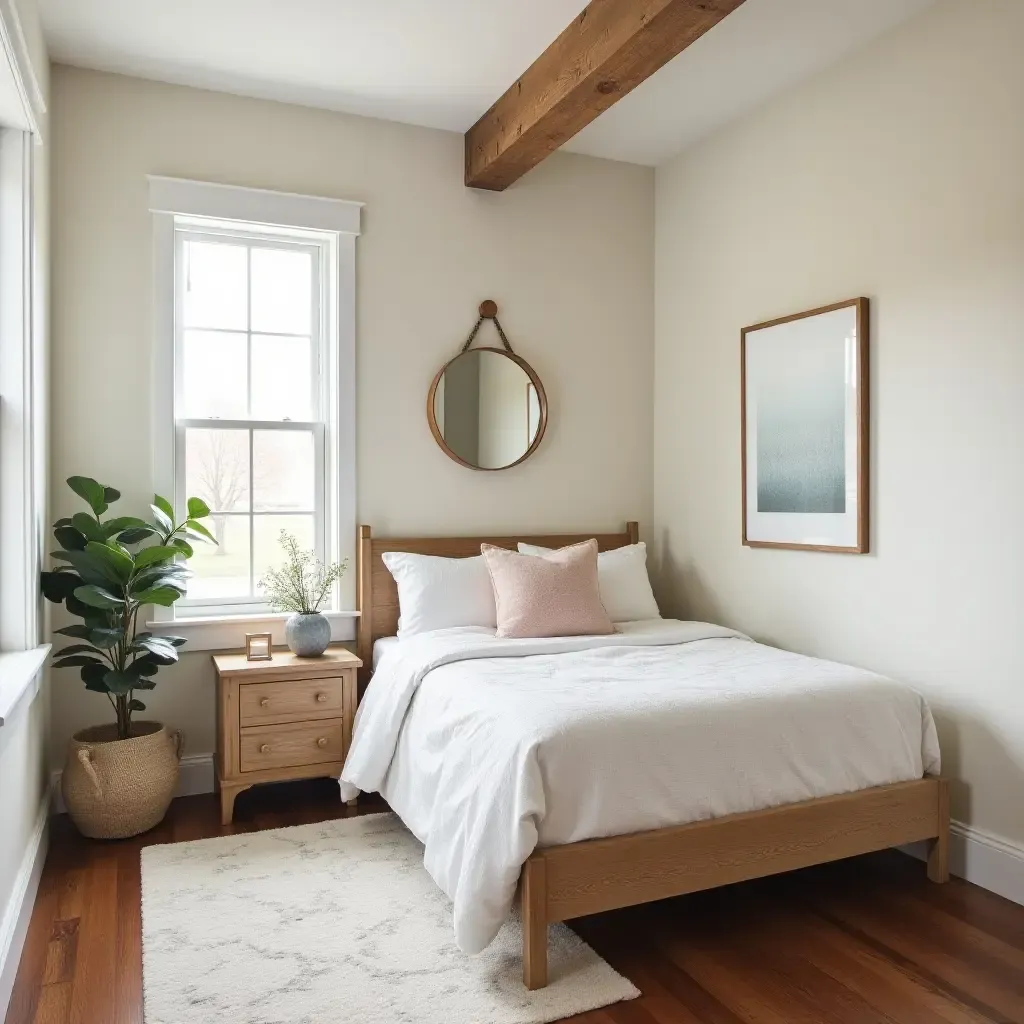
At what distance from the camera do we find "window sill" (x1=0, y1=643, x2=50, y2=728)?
6.92 ft

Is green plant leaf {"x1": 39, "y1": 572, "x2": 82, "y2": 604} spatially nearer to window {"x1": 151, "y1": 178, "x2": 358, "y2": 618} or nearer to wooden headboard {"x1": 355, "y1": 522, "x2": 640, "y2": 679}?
window {"x1": 151, "y1": 178, "x2": 358, "y2": 618}

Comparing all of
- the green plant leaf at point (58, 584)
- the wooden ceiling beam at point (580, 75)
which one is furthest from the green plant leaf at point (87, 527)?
the wooden ceiling beam at point (580, 75)

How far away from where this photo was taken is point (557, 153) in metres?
4.24

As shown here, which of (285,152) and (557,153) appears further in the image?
(557,153)

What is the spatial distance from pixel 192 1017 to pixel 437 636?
5.21ft

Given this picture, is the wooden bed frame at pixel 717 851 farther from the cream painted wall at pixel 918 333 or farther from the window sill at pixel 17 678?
the window sill at pixel 17 678

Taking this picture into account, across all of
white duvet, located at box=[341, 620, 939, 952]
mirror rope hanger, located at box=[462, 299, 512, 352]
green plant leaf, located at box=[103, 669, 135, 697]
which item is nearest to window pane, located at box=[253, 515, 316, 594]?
green plant leaf, located at box=[103, 669, 135, 697]

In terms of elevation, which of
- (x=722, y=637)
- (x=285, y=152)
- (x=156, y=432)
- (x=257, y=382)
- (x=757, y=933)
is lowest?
(x=757, y=933)

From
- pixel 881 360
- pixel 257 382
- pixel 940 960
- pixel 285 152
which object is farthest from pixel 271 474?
pixel 940 960

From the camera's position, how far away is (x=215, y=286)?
12.2 ft

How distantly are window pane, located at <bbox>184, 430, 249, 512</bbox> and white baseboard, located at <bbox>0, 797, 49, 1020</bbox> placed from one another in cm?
129

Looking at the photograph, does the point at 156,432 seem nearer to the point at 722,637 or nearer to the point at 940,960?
the point at 722,637

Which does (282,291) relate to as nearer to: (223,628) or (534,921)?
(223,628)

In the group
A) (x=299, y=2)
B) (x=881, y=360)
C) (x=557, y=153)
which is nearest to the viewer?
(x=299, y=2)
